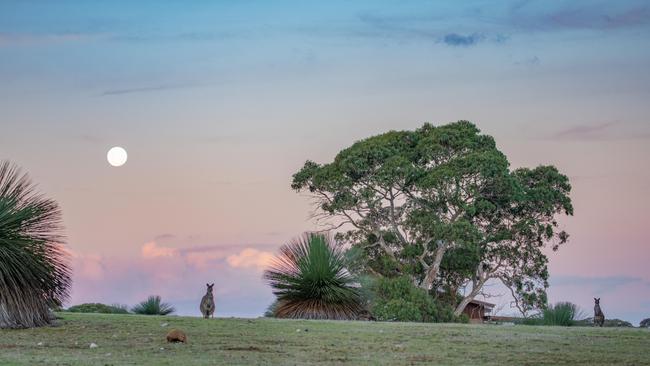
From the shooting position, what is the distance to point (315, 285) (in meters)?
29.1

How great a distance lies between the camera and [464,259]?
4819cm

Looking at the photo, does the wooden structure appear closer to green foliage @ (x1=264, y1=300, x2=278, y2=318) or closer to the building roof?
the building roof

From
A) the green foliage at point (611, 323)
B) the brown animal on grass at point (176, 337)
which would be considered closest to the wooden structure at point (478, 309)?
the green foliage at point (611, 323)

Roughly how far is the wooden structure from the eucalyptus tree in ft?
8.88

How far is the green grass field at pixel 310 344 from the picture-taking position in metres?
15.4

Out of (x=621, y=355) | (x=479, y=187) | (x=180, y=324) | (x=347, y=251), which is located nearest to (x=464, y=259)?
(x=479, y=187)

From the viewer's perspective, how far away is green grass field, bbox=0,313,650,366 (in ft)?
50.7

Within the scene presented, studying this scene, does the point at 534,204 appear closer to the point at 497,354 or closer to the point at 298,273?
the point at 298,273

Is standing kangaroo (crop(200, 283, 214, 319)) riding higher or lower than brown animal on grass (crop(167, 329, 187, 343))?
higher

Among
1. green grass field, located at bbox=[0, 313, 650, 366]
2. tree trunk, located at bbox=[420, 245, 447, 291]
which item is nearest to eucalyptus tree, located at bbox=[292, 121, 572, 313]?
tree trunk, located at bbox=[420, 245, 447, 291]

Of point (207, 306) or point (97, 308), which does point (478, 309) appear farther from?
point (207, 306)

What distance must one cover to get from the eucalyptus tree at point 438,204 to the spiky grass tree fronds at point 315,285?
16.7 metres

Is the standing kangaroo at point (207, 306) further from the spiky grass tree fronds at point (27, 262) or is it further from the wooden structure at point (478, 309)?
the wooden structure at point (478, 309)

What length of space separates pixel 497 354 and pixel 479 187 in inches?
1210
